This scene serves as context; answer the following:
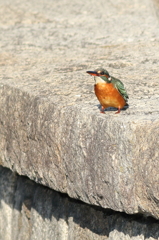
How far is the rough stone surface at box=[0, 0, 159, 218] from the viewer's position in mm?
2701

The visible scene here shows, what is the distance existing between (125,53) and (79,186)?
1.69 m

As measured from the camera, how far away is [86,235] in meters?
3.29

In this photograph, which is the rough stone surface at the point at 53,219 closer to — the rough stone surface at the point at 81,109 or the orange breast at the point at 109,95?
the rough stone surface at the point at 81,109

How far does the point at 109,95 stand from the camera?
9.87ft

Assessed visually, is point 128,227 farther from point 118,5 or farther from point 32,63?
point 118,5

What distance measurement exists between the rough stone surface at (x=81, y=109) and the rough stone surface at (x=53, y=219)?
0.21 meters

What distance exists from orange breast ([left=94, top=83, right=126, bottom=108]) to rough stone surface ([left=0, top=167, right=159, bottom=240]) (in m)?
0.58

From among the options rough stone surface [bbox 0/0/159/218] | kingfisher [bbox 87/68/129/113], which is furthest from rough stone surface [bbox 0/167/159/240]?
kingfisher [bbox 87/68/129/113]

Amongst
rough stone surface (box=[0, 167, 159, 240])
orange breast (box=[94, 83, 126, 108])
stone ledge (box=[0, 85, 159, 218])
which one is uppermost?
orange breast (box=[94, 83, 126, 108])

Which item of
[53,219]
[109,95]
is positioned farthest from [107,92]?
[53,219]

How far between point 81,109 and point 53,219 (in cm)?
87

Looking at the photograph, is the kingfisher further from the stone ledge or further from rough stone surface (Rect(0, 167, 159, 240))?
rough stone surface (Rect(0, 167, 159, 240))

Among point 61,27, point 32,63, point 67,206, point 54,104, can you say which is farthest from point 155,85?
point 61,27

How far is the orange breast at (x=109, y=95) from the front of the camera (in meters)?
3.00
